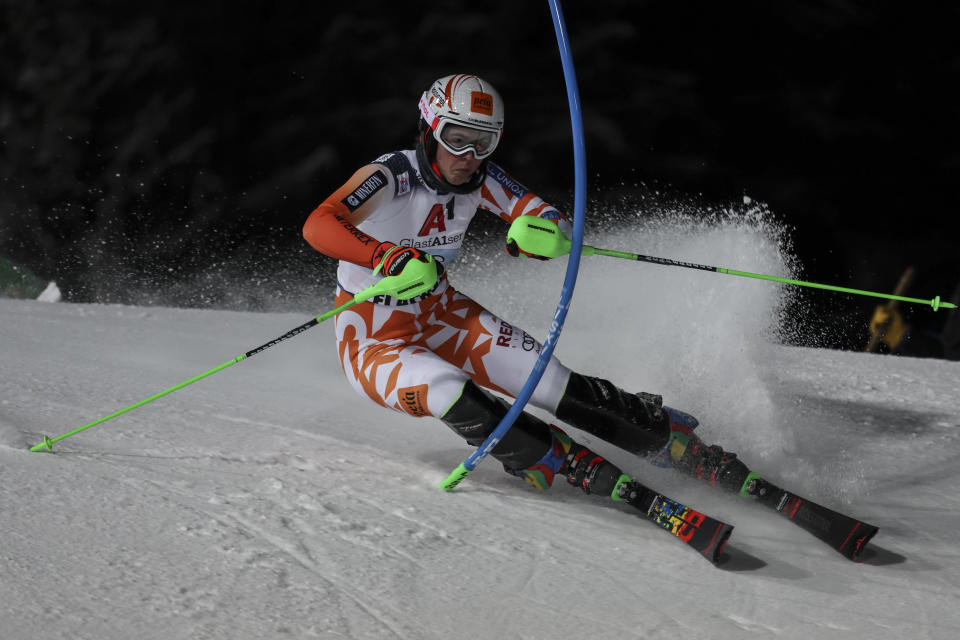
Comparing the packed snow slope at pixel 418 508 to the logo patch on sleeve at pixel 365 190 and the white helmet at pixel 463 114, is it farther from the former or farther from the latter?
the white helmet at pixel 463 114

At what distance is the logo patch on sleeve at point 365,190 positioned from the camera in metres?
1.82

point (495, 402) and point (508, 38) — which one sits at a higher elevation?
point (508, 38)

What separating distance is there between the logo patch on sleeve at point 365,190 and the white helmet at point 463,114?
0.48 feet

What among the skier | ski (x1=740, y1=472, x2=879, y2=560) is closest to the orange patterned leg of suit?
the skier

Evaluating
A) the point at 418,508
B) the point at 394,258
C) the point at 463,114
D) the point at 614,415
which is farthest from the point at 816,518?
the point at 463,114

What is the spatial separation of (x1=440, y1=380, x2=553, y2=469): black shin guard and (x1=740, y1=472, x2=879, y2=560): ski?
46 centimetres

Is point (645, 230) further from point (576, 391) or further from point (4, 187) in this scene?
point (4, 187)

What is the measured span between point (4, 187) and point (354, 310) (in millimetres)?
5181

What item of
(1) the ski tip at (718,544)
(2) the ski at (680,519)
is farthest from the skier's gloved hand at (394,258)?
(1) the ski tip at (718,544)

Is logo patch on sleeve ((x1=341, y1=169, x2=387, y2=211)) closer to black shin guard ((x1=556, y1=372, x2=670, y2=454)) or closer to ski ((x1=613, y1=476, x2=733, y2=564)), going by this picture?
black shin guard ((x1=556, y1=372, x2=670, y2=454))

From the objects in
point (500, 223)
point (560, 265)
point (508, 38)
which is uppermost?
point (508, 38)

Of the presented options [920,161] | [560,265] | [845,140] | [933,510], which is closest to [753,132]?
[845,140]

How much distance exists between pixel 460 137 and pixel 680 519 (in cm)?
87

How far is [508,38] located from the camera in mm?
6008
